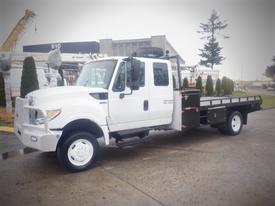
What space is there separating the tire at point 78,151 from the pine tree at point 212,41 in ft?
13.9

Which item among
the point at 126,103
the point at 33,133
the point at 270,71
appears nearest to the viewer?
the point at 33,133

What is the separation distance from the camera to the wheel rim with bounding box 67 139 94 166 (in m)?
5.24

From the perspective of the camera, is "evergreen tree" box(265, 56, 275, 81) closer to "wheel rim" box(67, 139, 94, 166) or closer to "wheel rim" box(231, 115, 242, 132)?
"wheel rim" box(231, 115, 242, 132)

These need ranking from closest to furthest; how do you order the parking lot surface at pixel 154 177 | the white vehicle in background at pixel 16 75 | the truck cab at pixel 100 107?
1. the parking lot surface at pixel 154 177
2. the truck cab at pixel 100 107
3. the white vehicle in background at pixel 16 75

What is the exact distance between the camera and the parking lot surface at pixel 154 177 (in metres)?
4.08

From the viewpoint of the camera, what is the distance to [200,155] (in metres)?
6.35

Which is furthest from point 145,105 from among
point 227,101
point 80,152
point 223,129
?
point 223,129

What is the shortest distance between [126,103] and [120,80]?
49cm

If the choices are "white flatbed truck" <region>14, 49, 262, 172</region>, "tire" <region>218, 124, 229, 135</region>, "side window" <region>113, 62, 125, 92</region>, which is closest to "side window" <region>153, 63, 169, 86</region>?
"white flatbed truck" <region>14, 49, 262, 172</region>

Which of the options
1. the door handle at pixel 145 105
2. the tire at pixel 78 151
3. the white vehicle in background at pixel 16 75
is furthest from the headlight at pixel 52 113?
the white vehicle in background at pixel 16 75

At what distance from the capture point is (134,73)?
582 cm

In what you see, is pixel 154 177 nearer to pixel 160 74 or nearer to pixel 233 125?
pixel 160 74

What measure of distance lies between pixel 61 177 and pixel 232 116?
17.8 feet

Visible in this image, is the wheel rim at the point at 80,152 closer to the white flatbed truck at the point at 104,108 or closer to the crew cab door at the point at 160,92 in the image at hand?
the white flatbed truck at the point at 104,108
